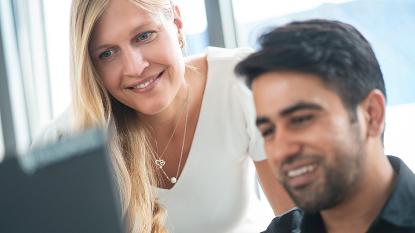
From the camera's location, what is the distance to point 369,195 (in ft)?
1.49

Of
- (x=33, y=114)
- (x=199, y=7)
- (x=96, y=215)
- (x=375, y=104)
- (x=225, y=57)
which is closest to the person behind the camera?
(x=96, y=215)

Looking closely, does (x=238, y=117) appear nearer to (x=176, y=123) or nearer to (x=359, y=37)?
(x=176, y=123)

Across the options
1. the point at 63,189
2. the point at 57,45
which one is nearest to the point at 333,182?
the point at 63,189

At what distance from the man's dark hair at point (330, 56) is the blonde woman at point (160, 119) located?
0.62ft

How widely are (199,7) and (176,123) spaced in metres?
0.23

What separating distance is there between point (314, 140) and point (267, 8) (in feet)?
0.96

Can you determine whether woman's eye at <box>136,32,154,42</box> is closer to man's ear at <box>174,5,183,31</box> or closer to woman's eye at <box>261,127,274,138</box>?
man's ear at <box>174,5,183,31</box>

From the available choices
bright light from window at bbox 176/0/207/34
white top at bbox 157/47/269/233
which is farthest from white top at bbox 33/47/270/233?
bright light from window at bbox 176/0/207/34

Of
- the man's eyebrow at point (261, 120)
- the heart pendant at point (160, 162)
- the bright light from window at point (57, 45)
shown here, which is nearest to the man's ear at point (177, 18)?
the heart pendant at point (160, 162)

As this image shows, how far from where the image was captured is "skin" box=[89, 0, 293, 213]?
66cm

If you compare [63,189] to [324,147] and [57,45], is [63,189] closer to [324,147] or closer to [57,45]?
[324,147]

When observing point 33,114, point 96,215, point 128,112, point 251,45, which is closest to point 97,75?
point 128,112

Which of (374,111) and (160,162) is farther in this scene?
(160,162)

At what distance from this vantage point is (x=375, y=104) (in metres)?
0.44
